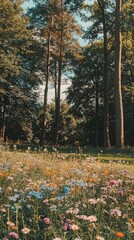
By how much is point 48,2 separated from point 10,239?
110ft

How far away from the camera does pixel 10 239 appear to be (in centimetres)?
364

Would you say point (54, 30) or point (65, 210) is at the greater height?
point (54, 30)

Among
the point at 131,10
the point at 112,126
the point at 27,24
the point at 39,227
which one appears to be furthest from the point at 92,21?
the point at 39,227

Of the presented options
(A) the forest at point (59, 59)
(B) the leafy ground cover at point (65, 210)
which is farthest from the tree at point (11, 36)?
(B) the leafy ground cover at point (65, 210)

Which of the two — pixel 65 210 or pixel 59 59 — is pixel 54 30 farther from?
pixel 65 210

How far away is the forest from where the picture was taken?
27281 mm

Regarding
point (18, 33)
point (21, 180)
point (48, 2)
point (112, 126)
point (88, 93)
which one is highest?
point (48, 2)

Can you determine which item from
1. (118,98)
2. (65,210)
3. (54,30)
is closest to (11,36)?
(54,30)

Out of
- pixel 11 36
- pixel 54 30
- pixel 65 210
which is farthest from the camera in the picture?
pixel 54 30

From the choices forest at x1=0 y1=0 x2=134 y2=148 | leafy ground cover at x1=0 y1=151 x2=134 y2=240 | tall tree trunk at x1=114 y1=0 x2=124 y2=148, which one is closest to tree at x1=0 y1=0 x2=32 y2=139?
forest at x1=0 y1=0 x2=134 y2=148

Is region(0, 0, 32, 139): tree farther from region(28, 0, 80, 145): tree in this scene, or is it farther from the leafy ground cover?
the leafy ground cover

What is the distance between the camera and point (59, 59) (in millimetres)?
36500

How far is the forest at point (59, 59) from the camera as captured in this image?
27.3 m

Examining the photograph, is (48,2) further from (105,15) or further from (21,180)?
(21,180)
